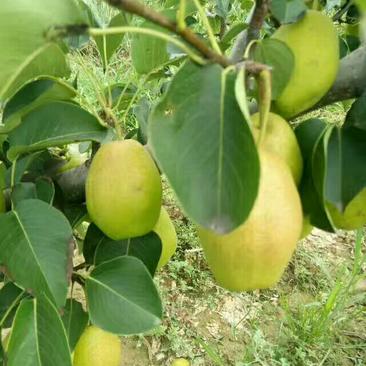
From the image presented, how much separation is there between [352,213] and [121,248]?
30cm

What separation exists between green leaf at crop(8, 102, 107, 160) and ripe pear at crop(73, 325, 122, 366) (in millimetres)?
270

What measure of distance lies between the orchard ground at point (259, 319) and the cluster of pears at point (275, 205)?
0.86 m

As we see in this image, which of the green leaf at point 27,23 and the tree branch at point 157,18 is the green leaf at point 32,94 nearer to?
the green leaf at point 27,23

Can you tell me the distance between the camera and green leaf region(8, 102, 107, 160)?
610 millimetres

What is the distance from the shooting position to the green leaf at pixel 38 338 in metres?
0.60

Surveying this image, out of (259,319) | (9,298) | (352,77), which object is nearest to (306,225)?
(352,77)

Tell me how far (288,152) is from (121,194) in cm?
17

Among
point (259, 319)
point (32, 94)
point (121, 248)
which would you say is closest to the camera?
point (32, 94)

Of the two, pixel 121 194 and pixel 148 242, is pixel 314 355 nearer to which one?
pixel 148 242

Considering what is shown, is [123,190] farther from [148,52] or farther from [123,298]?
[148,52]

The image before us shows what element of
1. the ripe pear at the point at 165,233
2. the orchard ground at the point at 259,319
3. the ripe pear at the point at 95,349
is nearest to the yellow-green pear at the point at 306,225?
the ripe pear at the point at 165,233

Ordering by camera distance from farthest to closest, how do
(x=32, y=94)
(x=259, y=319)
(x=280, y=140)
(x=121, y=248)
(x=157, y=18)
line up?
(x=259, y=319), (x=121, y=248), (x=32, y=94), (x=280, y=140), (x=157, y=18)

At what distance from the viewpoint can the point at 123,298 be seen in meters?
0.63

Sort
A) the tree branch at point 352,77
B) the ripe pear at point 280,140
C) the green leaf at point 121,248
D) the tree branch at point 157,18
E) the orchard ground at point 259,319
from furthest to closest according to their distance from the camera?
1. the orchard ground at point 259,319
2. the green leaf at point 121,248
3. the tree branch at point 352,77
4. the ripe pear at point 280,140
5. the tree branch at point 157,18
